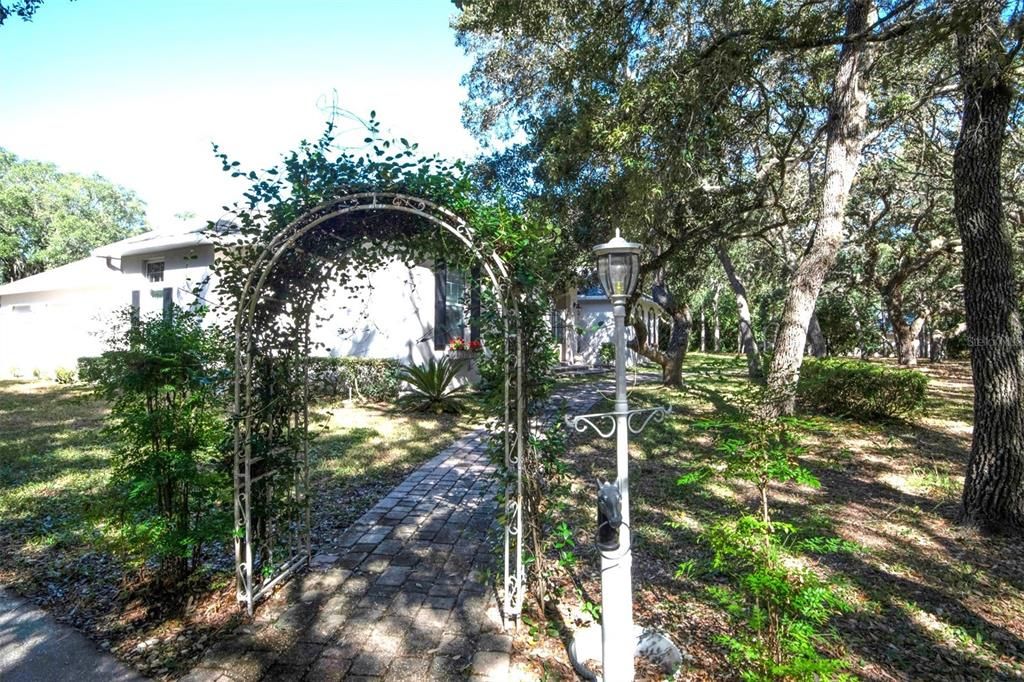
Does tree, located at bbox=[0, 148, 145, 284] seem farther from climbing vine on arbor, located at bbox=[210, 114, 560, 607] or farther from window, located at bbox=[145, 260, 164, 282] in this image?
climbing vine on arbor, located at bbox=[210, 114, 560, 607]

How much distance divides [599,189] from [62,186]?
1310 inches

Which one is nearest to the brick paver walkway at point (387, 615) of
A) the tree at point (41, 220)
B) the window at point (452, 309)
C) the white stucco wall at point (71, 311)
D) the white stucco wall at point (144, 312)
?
the white stucco wall at point (144, 312)

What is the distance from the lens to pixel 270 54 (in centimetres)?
576

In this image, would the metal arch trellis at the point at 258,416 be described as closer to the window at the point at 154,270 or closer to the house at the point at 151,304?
the house at the point at 151,304

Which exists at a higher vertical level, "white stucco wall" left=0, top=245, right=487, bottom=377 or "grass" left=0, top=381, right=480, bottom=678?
"white stucco wall" left=0, top=245, right=487, bottom=377

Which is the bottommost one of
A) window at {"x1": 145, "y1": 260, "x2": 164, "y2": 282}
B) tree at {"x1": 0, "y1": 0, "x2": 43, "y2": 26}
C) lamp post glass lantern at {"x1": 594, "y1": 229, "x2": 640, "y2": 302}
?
lamp post glass lantern at {"x1": 594, "y1": 229, "x2": 640, "y2": 302}

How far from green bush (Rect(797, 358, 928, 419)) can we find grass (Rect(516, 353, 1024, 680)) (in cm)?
Answer: 137

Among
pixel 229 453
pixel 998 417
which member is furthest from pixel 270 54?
pixel 998 417

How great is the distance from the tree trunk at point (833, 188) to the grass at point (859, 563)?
1658 mm

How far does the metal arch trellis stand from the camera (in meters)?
3.19

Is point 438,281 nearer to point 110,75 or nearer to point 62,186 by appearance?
Answer: point 110,75

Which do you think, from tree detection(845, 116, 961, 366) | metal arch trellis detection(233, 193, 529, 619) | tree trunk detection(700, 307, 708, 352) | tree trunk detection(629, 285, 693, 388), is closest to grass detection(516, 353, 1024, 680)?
metal arch trellis detection(233, 193, 529, 619)

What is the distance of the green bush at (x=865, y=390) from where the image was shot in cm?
920

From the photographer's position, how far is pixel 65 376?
1434 centimetres
